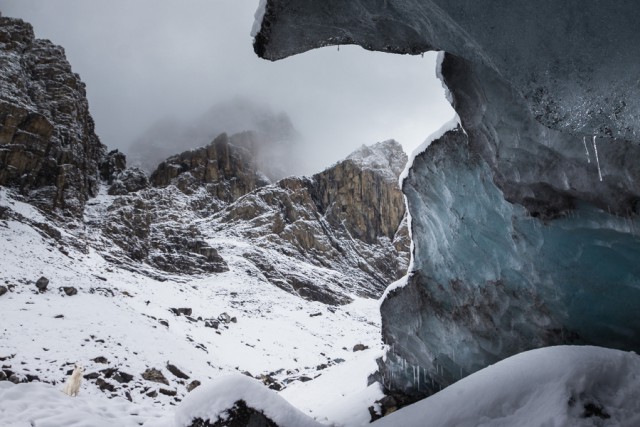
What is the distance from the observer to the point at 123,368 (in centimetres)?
1562

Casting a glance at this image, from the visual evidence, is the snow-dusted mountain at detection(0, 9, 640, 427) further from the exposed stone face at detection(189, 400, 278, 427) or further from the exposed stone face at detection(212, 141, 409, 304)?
the exposed stone face at detection(212, 141, 409, 304)

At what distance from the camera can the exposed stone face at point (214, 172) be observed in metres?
105

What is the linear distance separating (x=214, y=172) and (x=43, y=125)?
56347 mm

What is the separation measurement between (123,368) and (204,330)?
1313 centimetres

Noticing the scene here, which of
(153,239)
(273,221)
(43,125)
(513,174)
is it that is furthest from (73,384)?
(273,221)

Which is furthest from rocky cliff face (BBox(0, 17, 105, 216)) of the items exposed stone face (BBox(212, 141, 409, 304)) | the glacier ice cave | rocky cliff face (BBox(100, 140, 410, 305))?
the glacier ice cave

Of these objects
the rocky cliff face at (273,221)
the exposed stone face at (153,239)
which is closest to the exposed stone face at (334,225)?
the rocky cliff face at (273,221)

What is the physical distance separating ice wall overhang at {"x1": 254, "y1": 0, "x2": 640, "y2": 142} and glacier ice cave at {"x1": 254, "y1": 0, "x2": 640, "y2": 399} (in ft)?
0.04

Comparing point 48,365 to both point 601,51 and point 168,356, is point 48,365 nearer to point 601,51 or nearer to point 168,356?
point 168,356

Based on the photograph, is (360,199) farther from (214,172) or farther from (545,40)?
(545,40)

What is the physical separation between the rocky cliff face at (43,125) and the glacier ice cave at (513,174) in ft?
175

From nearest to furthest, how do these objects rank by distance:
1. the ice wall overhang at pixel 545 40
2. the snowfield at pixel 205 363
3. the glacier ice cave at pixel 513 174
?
the ice wall overhang at pixel 545 40
the glacier ice cave at pixel 513 174
the snowfield at pixel 205 363

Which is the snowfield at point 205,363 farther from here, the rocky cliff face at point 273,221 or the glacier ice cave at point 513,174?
the rocky cliff face at point 273,221

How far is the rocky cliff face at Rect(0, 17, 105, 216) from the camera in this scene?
166 feet
